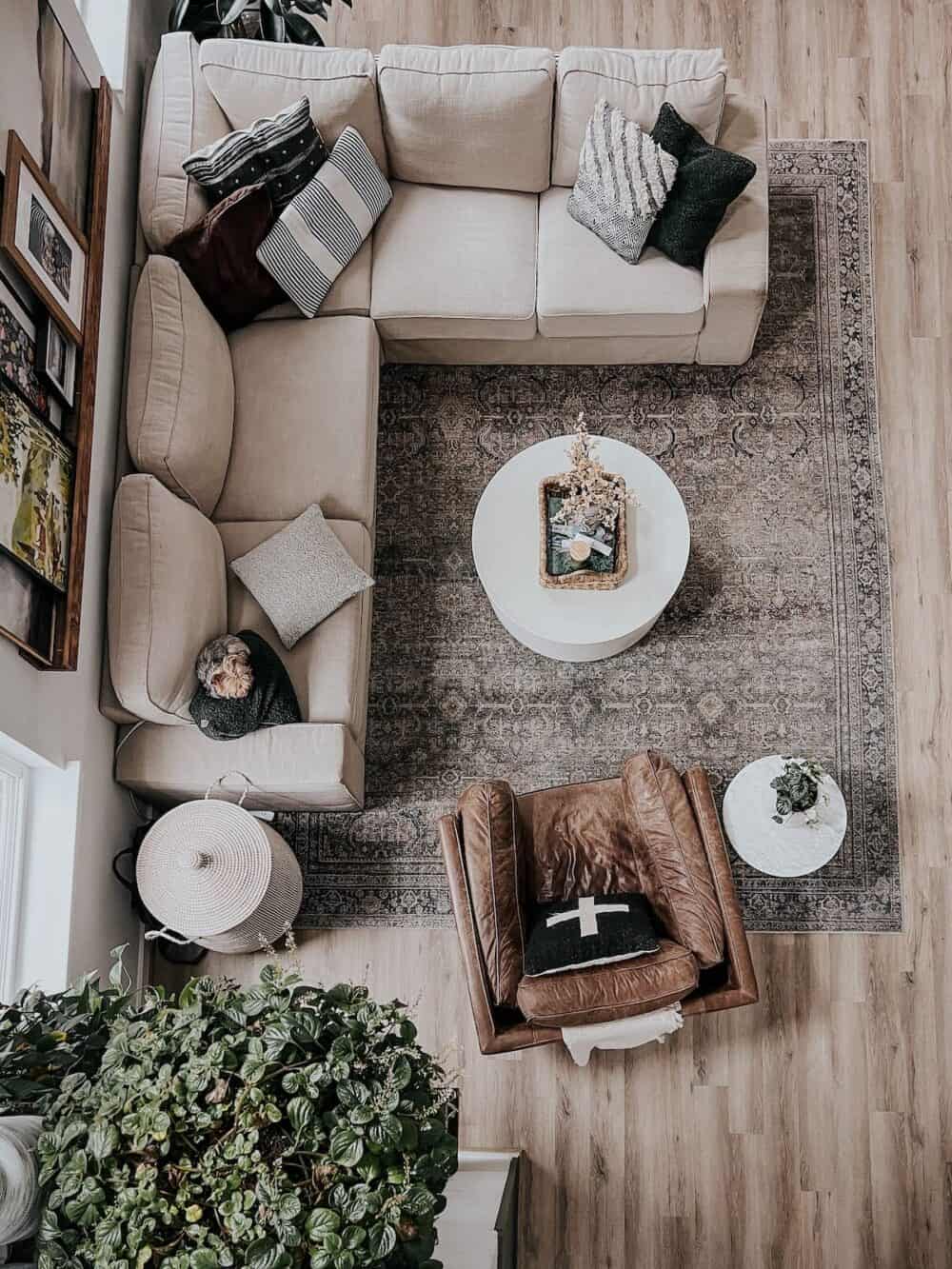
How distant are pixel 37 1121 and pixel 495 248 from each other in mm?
2700

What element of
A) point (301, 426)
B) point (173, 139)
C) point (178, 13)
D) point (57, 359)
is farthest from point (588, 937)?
point (178, 13)

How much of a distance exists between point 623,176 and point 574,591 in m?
1.26

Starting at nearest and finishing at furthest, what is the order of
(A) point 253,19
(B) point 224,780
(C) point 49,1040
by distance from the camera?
(C) point 49,1040
(B) point 224,780
(A) point 253,19

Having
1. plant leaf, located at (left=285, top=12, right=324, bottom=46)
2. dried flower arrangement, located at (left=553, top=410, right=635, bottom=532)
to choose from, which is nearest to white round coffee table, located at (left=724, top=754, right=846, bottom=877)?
dried flower arrangement, located at (left=553, top=410, right=635, bottom=532)

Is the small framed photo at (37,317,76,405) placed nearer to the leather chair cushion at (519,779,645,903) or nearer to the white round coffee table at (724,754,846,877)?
the leather chair cushion at (519,779,645,903)

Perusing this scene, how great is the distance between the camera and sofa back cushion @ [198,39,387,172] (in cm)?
332

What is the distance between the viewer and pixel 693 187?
325 cm

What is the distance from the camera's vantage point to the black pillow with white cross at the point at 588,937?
2.80 m

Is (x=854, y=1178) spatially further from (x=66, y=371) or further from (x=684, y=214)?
(x=66, y=371)

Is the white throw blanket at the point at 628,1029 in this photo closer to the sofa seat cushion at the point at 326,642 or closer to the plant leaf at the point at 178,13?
the sofa seat cushion at the point at 326,642

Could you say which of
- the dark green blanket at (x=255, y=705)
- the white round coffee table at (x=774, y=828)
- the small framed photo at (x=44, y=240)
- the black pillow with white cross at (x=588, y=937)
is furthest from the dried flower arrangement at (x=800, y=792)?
the small framed photo at (x=44, y=240)

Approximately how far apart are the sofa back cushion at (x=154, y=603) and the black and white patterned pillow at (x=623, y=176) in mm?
1562

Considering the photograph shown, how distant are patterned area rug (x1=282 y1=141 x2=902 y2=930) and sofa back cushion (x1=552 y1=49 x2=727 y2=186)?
75cm

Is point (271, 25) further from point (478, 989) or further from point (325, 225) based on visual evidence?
point (478, 989)
